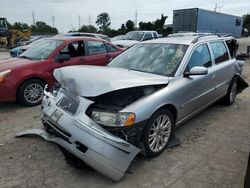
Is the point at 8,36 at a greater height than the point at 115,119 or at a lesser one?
greater

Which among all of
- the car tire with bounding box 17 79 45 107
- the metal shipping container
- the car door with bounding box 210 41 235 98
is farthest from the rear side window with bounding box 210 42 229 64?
the metal shipping container

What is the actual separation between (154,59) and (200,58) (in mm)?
876

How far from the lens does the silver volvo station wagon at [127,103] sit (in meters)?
2.67

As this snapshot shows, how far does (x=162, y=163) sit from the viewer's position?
325 cm

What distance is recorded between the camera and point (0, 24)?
26.1 metres

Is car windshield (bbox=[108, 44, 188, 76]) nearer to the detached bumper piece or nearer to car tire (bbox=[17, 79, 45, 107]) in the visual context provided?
the detached bumper piece

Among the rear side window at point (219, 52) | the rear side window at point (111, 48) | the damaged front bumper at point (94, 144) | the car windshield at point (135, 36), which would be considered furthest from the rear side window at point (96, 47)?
the car windshield at point (135, 36)

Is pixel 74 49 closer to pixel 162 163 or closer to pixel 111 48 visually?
pixel 111 48

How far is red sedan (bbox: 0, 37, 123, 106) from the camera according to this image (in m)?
5.24

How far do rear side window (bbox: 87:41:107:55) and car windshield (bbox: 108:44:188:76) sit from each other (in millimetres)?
2338

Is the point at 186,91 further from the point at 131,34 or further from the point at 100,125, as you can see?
the point at 131,34

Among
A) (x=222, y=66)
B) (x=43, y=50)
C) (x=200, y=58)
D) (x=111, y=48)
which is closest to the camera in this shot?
(x=200, y=58)

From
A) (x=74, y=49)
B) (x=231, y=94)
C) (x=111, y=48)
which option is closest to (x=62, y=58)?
(x=74, y=49)

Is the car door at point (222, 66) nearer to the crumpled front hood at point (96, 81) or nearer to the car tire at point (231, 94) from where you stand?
the car tire at point (231, 94)
